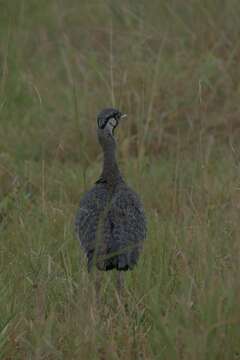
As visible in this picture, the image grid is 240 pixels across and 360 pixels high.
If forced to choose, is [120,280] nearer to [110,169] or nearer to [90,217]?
[90,217]

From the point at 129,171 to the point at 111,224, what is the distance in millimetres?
1699

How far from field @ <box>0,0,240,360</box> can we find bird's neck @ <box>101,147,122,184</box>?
0.15 metres

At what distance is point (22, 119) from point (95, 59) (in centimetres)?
77

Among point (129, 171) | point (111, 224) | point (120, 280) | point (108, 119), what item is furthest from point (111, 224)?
point (129, 171)

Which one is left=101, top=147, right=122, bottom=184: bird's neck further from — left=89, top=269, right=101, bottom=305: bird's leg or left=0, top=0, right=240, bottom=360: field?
left=89, top=269, right=101, bottom=305: bird's leg

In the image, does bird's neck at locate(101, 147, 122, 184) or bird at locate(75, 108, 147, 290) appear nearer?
bird at locate(75, 108, 147, 290)

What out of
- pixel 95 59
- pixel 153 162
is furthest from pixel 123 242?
pixel 95 59

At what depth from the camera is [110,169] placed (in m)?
5.31

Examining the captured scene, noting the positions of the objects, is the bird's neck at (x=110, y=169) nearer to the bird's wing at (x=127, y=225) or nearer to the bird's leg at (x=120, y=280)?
the bird's wing at (x=127, y=225)

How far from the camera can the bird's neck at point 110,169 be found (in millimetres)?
5254

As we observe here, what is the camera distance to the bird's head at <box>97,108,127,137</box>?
5.34 m

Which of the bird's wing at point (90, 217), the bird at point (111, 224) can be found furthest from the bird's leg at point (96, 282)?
the bird's wing at point (90, 217)

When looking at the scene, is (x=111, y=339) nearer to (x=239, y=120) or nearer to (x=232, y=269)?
(x=232, y=269)

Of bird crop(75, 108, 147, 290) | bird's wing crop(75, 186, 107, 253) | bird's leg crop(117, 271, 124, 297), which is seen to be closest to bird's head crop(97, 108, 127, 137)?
bird crop(75, 108, 147, 290)
